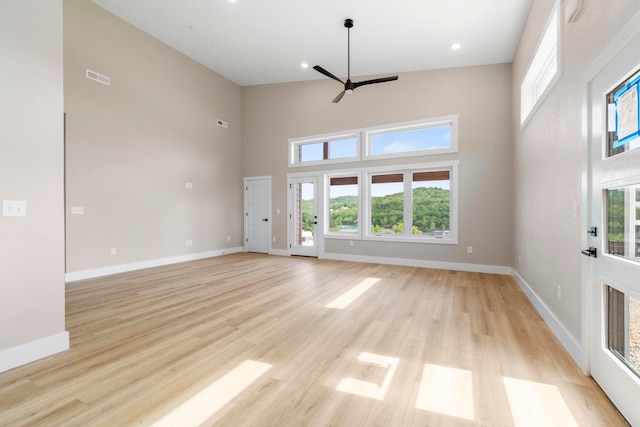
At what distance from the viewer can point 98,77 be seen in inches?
190

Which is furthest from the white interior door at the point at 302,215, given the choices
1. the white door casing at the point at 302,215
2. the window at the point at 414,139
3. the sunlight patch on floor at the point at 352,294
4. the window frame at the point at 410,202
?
the sunlight patch on floor at the point at 352,294

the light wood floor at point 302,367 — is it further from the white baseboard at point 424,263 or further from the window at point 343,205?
the window at point 343,205

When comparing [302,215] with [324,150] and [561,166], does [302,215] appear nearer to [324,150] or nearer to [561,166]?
[324,150]

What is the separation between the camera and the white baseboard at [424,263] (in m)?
5.37

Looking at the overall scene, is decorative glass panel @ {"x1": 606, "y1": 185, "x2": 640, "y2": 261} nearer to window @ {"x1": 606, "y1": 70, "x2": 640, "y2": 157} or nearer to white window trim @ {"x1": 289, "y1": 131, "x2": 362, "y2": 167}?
window @ {"x1": 606, "y1": 70, "x2": 640, "y2": 157}

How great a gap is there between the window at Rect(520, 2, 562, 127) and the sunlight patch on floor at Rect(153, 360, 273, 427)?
11.9 feet

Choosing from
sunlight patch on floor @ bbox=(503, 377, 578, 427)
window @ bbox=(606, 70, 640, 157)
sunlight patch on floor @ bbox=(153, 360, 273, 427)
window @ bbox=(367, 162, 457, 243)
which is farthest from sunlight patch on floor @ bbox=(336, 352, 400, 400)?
window @ bbox=(367, 162, 457, 243)

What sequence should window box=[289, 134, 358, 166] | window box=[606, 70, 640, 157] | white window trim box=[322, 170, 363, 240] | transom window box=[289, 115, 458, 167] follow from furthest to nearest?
window box=[289, 134, 358, 166], white window trim box=[322, 170, 363, 240], transom window box=[289, 115, 458, 167], window box=[606, 70, 640, 157]

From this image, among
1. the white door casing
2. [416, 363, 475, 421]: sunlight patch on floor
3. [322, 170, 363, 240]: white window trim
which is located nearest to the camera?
[416, 363, 475, 421]: sunlight patch on floor

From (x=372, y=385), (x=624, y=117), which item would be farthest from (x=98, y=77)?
(x=624, y=117)

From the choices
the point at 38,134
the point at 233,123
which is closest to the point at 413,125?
the point at 233,123

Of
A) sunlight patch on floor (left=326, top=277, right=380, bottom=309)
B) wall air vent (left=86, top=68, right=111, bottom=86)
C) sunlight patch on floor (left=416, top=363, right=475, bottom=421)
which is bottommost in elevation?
sunlight patch on floor (left=326, top=277, right=380, bottom=309)

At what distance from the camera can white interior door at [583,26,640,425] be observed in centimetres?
148

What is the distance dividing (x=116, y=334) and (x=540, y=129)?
496 centimetres
